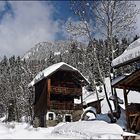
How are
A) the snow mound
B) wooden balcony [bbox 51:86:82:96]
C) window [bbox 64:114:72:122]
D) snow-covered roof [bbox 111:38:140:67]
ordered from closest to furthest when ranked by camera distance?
1. the snow mound
2. snow-covered roof [bbox 111:38:140:67]
3. wooden balcony [bbox 51:86:82:96]
4. window [bbox 64:114:72:122]

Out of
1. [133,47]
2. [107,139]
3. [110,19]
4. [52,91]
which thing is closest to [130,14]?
[110,19]

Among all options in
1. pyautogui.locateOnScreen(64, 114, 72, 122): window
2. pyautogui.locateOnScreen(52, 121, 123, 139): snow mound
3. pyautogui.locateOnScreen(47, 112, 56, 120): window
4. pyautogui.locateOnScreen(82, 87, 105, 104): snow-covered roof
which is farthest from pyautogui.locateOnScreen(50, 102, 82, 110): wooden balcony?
pyautogui.locateOnScreen(52, 121, 123, 139): snow mound

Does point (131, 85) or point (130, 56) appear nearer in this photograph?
point (130, 56)

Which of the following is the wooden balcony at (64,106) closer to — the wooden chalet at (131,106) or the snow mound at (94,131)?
the wooden chalet at (131,106)

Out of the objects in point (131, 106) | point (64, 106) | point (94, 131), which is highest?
point (64, 106)

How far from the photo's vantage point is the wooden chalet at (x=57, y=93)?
39.8 metres

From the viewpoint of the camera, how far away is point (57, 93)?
40.8m

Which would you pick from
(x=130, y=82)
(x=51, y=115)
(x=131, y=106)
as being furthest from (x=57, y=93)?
(x=131, y=106)

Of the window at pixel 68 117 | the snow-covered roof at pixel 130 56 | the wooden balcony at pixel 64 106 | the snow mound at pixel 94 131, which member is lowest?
the snow mound at pixel 94 131

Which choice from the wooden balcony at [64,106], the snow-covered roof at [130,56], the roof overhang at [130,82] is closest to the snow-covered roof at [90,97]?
the wooden balcony at [64,106]

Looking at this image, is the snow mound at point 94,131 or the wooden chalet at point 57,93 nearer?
the snow mound at point 94,131

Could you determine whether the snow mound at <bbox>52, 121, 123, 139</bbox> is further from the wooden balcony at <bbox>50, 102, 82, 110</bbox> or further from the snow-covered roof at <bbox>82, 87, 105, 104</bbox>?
the snow-covered roof at <bbox>82, 87, 105, 104</bbox>

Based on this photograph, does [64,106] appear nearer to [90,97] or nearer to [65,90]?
[65,90]

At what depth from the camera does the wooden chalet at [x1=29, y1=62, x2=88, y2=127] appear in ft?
131
